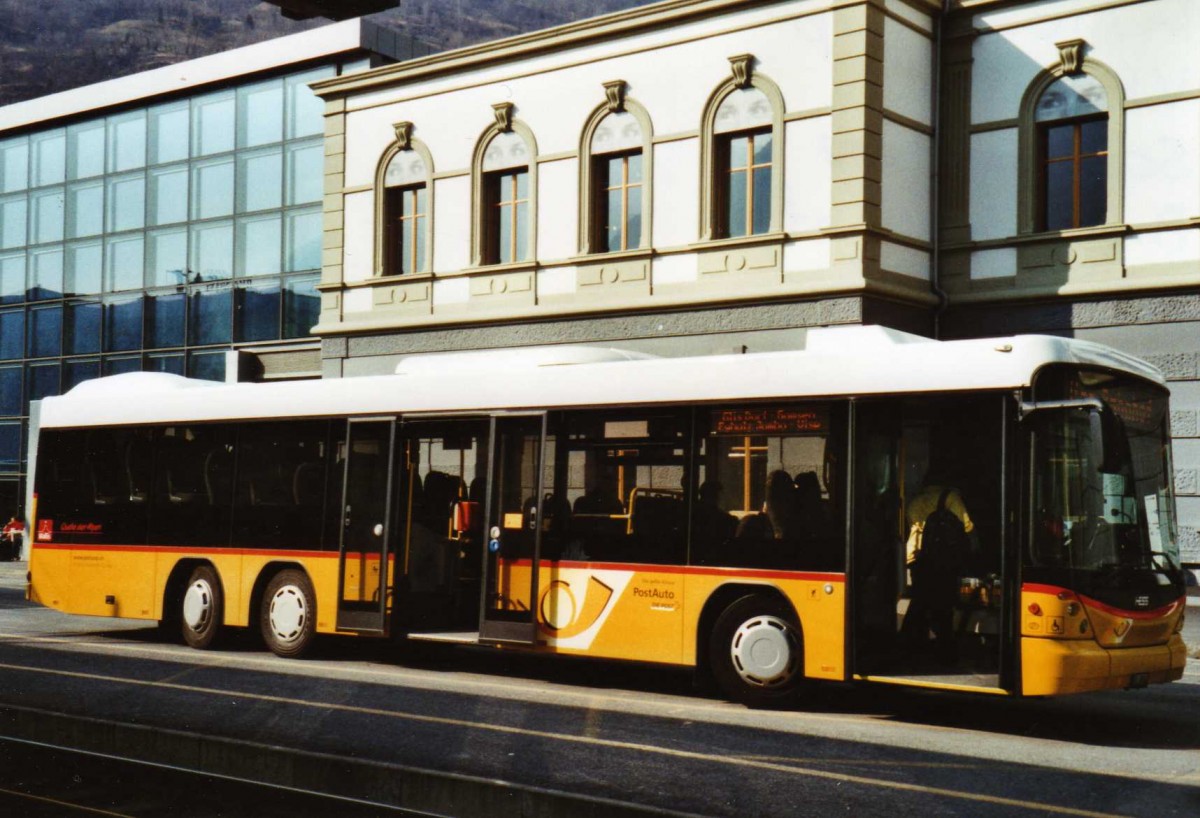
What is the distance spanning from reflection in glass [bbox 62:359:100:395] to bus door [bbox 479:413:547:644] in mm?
→ 27555

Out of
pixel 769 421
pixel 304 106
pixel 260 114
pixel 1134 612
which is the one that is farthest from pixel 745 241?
pixel 260 114

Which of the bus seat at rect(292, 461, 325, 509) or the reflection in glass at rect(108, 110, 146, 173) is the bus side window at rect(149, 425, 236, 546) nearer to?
the bus seat at rect(292, 461, 325, 509)

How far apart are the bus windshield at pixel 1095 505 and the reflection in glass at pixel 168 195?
29.4 m

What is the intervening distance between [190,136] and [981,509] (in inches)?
1160

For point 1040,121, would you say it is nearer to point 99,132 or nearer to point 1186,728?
point 1186,728

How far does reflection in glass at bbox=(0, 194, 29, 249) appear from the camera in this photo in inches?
1596

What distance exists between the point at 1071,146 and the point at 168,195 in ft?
75.6

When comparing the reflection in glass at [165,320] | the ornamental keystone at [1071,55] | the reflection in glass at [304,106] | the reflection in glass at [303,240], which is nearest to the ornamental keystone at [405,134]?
the reflection in glass at [303,240]

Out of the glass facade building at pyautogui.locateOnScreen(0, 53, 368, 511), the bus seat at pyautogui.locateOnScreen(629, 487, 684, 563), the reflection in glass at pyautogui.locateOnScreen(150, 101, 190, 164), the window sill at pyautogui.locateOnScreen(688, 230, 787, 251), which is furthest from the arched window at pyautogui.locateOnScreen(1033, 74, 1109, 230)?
the reflection in glass at pyautogui.locateOnScreen(150, 101, 190, 164)

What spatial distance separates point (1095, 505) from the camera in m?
10.5

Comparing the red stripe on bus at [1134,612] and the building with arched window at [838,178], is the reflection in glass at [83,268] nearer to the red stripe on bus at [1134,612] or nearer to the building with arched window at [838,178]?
the building with arched window at [838,178]

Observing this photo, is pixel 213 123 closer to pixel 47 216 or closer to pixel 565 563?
pixel 47 216

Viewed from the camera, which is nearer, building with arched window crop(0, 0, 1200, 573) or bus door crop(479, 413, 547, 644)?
bus door crop(479, 413, 547, 644)

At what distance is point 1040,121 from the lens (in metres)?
21.7
